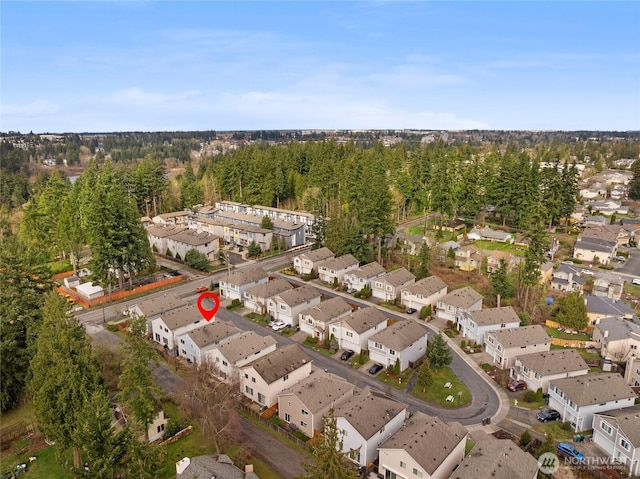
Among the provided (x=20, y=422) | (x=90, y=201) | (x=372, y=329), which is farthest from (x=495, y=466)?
→ (x=90, y=201)

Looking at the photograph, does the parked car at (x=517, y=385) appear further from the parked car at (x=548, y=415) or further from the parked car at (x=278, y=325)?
the parked car at (x=278, y=325)

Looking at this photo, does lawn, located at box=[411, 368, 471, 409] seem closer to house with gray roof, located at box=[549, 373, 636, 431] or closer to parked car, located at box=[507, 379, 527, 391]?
parked car, located at box=[507, 379, 527, 391]

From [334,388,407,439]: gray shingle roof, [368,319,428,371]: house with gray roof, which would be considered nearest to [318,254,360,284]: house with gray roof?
[368,319,428,371]: house with gray roof

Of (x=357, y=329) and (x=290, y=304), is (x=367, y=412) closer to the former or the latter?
(x=357, y=329)

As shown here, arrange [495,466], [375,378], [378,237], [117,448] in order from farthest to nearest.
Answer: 1. [378,237]
2. [375,378]
3. [495,466]
4. [117,448]

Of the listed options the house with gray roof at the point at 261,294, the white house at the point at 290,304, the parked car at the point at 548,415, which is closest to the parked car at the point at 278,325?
the white house at the point at 290,304

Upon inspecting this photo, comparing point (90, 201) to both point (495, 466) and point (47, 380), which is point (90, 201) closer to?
point (47, 380)

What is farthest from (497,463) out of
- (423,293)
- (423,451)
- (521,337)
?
(423,293)
